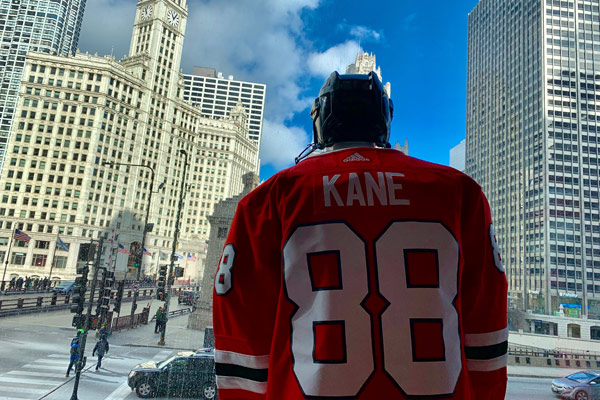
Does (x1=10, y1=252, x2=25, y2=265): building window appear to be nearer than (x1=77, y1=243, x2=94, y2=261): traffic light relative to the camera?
No

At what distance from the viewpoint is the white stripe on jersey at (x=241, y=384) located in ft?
2.47

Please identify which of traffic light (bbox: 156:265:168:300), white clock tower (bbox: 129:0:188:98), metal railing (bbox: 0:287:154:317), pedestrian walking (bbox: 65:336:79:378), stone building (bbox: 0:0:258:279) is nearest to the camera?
pedestrian walking (bbox: 65:336:79:378)

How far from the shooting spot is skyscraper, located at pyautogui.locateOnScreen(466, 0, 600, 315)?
24031 mm

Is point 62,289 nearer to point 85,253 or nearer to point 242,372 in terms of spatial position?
point 85,253

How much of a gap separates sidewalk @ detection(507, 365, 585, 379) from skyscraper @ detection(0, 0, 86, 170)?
30178mm

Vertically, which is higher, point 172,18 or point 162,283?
point 172,18

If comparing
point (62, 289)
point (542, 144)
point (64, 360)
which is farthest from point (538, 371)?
point (542, 144)

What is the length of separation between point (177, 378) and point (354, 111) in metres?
4.93

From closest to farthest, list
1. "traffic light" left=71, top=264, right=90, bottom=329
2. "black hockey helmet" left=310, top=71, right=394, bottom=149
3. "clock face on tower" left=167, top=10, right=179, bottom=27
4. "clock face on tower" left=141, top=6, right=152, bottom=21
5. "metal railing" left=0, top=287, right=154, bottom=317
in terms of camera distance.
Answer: "black hockey helmet" left=310, top=71, right=394, bottom=149
"traffic light" left=71, top=264, right=90, bottom=329
"metal railing" left=0, top=287, right=154, bottom=317
"clock face on tower" left=167, top=10, right=179, bottom=27
"clock face on tower" left=141, top=6, right=152, bottom=21

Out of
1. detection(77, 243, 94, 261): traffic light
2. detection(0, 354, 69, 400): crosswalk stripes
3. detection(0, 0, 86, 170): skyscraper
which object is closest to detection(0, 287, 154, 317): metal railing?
detection(0, 354, 69, 400): crosswalk stripes

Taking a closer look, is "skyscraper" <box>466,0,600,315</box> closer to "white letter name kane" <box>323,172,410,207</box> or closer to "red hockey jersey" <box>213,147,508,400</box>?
"red hockey jersey" <box>213,147,508,400</box>

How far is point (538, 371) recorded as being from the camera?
23.5ft

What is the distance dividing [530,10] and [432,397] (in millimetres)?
37228

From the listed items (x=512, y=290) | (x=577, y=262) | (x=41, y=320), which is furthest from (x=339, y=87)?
(x=512, y=290)
